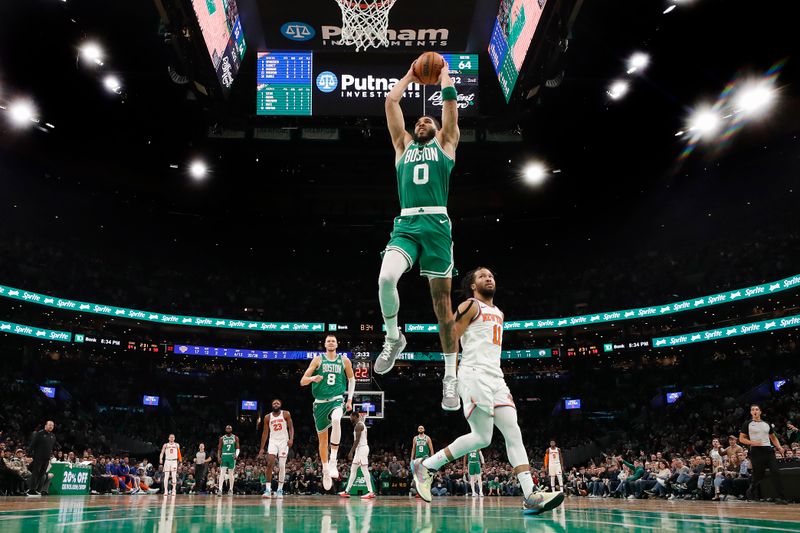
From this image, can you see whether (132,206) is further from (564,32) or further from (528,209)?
(564,32)

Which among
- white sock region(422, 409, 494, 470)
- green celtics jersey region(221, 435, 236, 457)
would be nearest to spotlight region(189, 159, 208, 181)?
green celtics jersey region(221, 435, 236, 457)

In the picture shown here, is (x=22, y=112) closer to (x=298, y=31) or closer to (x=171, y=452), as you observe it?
(x=171, y=452)

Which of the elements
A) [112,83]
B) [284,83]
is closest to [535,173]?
[284,83]

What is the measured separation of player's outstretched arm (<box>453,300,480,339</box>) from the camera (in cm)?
538

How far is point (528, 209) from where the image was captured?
32906 mm

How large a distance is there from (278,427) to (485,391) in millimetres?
9040

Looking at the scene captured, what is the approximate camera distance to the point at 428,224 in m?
5.65

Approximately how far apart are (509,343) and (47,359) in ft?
84.6

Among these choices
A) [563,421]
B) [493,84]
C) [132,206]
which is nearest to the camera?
[493,84]

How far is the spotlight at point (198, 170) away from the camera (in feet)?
87.5

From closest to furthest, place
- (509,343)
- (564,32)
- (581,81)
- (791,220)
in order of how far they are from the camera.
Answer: (564,32)
(581,81)
(791,220)
(509,343)

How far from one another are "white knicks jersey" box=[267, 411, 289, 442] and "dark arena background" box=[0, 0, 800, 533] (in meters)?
0.42

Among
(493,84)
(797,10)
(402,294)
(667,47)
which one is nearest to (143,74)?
(493,84)

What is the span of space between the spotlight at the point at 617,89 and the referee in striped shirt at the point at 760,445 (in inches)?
429
